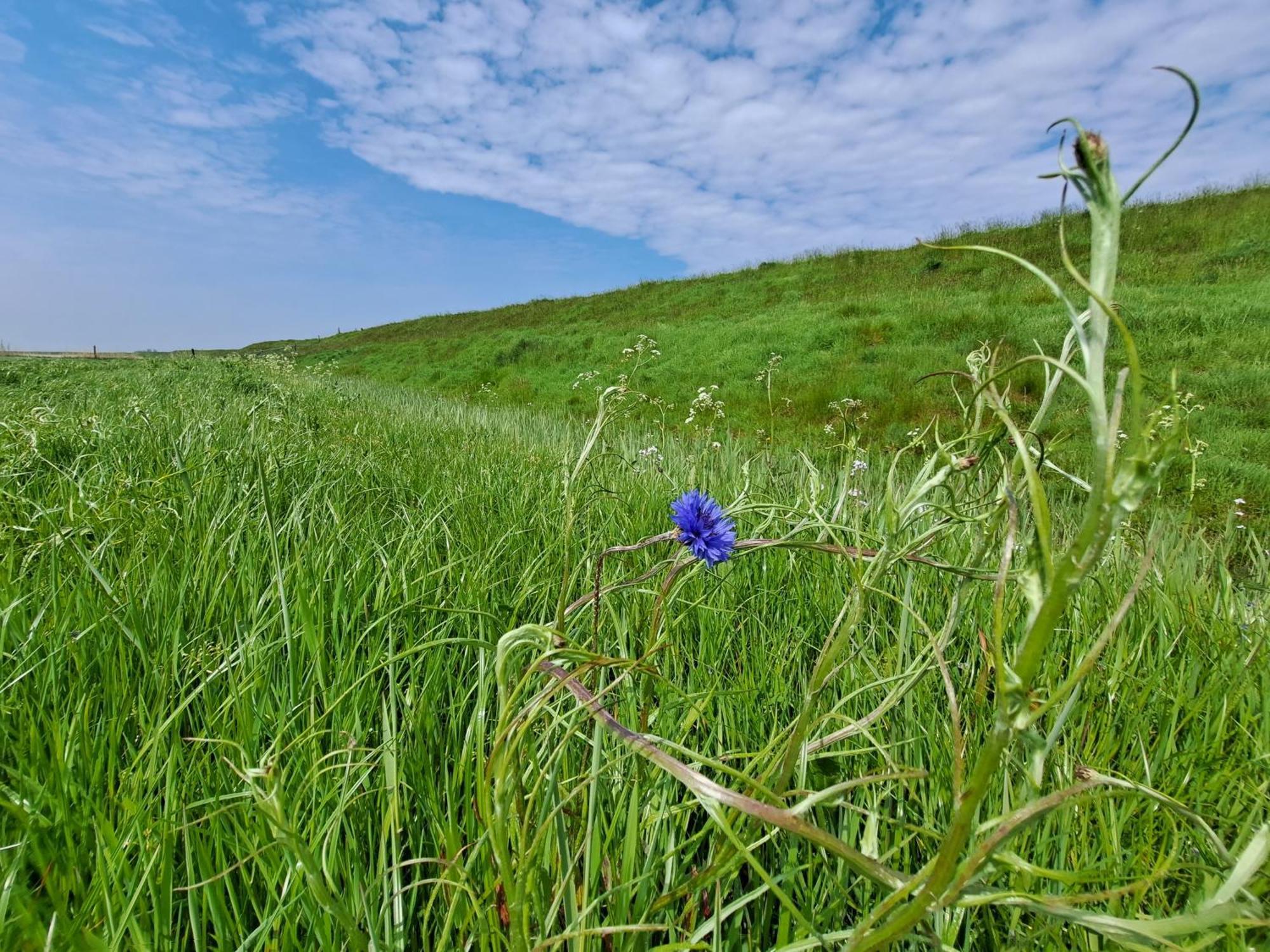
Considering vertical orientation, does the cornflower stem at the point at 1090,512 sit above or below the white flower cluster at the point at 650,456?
above

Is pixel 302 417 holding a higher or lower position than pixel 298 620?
higher

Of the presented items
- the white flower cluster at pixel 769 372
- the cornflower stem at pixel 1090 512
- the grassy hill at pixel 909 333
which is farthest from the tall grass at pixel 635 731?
the grassy hill at pixel 909 333

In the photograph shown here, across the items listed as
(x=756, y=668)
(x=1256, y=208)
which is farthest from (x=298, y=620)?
(x=1256, y=208)

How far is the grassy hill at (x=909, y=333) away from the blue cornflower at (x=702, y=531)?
3.07 meters

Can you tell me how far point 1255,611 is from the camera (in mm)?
1704

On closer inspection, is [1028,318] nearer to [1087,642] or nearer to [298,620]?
[1087,642]

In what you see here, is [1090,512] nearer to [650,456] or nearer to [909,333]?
[650,456]

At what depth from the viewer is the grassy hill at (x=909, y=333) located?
6.64 m

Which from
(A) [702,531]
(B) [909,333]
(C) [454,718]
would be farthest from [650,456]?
(B) [909,333]

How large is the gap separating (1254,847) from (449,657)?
3.90 ft

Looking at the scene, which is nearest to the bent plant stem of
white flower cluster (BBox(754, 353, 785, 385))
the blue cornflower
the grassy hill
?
the blue cornflower

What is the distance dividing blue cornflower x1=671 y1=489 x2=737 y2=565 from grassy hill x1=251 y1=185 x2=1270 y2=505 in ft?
10.1

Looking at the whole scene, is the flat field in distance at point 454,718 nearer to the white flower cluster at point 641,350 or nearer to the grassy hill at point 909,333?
the white flower cluster at point 641,350

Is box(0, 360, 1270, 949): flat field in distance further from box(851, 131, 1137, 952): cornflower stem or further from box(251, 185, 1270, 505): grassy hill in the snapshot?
box(251, 185, 1270, 505): grassy hill
